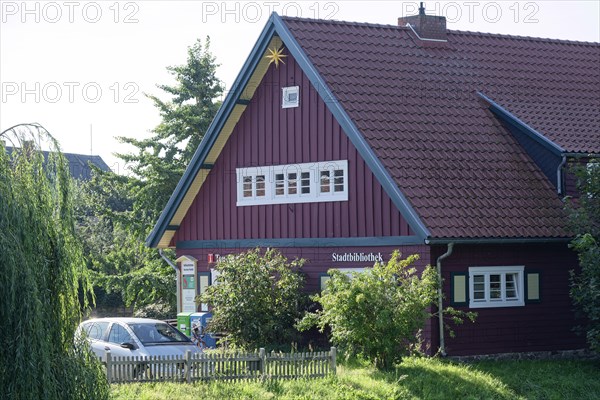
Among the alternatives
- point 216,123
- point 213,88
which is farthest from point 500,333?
point 213,88

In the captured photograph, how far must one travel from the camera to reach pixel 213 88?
41156mm

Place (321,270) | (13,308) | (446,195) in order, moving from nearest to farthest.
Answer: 1. (13,308)
2. (446,195)
3. (321,270)

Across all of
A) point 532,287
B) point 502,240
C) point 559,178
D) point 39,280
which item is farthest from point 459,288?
point 39,280

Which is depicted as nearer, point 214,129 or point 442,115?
point 442,115

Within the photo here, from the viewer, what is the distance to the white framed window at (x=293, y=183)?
27.6 m

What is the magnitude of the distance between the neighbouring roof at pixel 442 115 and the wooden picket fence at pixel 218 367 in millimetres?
3961

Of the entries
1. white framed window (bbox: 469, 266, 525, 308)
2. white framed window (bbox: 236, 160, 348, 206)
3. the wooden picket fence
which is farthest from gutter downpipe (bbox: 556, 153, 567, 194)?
the wooden picket fence

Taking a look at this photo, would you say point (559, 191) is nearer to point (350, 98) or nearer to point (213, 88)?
point (350, 98)

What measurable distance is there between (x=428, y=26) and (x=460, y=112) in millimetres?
3460

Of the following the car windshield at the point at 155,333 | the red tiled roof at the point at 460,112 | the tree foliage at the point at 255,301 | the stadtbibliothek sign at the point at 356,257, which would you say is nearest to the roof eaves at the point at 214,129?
the red tiled roof at the point at 460,112

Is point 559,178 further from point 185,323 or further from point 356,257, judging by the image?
point 185,323

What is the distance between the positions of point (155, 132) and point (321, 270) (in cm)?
1523

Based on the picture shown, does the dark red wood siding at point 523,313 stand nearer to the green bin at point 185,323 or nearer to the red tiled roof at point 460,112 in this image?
the red tiled roof at point 460,112

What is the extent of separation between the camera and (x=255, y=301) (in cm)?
2666
